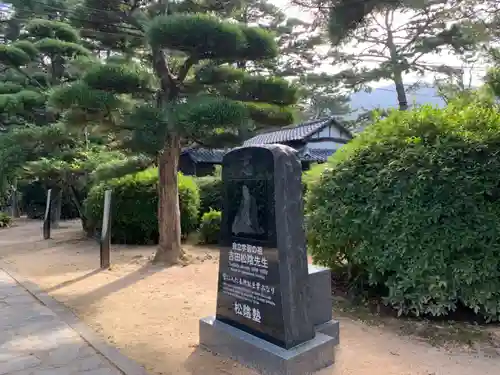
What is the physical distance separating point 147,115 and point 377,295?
3.75m

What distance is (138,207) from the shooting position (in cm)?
967

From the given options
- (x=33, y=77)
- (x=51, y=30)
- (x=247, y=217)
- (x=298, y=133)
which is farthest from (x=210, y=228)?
(x=298, y=133)

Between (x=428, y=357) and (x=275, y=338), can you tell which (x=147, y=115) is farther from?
(x=428, y=357)

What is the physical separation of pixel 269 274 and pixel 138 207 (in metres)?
6.94

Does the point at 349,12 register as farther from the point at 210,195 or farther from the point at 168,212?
the point at 210,195

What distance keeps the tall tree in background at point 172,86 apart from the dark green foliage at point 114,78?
1 centimetres

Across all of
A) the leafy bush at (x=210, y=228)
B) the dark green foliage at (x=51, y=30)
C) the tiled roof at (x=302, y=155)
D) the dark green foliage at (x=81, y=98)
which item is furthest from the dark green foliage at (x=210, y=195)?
the dark green foliage at (x=51, y=30)

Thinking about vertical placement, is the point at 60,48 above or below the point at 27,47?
below

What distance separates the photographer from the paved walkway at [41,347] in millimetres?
3303

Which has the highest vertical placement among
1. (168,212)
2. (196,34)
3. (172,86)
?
(196,34)

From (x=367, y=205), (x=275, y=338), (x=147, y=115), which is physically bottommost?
(x=275, y=338)

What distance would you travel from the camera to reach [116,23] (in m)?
7.48

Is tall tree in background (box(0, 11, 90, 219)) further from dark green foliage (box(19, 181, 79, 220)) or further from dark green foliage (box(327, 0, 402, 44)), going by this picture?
dark green foliage (box(327, 0, 402, 44))

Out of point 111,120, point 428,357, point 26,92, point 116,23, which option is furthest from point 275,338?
point 26,92
